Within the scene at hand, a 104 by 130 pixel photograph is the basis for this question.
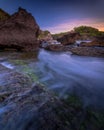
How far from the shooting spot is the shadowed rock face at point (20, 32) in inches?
664

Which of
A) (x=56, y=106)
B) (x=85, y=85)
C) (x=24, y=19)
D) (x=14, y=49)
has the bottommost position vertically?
(x=14, y=49)

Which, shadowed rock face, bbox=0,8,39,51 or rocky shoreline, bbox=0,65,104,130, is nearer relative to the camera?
rocky shoreline, bbox=0,65,104,130

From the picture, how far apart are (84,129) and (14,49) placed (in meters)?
15.6

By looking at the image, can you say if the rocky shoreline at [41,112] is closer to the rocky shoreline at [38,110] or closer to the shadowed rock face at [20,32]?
the rocky shoreline at [38,110]

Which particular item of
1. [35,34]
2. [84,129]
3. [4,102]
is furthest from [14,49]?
[84,129]

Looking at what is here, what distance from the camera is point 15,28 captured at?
17.8 meters

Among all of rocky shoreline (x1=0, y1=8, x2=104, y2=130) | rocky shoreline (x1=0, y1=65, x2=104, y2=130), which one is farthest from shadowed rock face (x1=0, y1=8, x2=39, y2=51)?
rocky shoreline (x1=0, y1=65, x2=104, y2=130)

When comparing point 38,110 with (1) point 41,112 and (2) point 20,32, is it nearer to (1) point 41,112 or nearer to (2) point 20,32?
(1) point 41,112

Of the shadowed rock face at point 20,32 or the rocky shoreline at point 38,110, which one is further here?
the shadowed rock face at point 20,32

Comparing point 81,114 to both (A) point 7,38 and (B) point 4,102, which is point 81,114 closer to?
(B) point 4,102

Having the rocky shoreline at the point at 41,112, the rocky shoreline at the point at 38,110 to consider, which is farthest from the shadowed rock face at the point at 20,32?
the rocky shoreline at the point at 41,112

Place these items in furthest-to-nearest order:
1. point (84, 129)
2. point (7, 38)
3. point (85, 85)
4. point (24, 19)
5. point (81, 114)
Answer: point (24, 19), point (7, 38), point (85, 85), point (81, 114), point (84, 129)

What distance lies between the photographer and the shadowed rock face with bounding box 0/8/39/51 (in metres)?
16.9

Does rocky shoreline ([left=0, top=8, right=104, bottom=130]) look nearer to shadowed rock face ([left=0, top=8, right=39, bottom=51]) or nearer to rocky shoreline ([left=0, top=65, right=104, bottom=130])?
rocky shoreline ([left=0, top=65, right=104, bottom=130])
